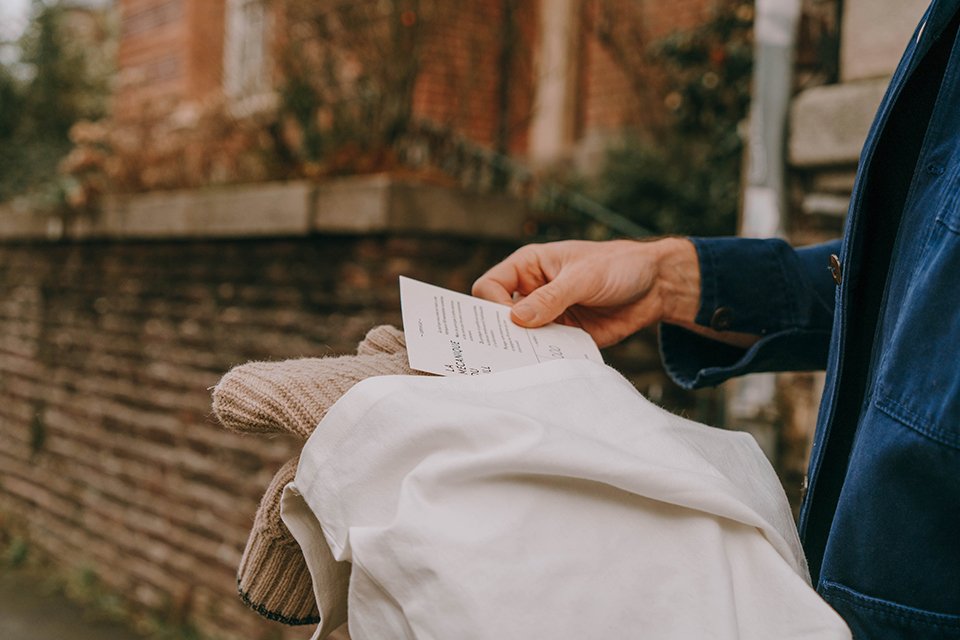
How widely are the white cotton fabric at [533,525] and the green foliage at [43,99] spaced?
825 cm

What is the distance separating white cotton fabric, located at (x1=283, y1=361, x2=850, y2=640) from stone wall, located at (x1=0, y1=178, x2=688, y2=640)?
2273mm

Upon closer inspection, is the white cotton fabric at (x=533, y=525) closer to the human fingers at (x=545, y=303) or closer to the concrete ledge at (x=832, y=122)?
the human fingers at (x=545, y=303)

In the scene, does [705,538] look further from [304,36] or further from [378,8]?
[304,36]

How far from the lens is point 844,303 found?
117 cm

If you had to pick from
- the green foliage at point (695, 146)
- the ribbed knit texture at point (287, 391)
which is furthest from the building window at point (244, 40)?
the ribbed knit texture at point (287, 391)

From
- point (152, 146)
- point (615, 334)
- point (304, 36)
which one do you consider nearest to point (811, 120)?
point (615, 334)

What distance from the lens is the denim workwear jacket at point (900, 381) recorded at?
906 mm

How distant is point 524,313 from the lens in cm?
137

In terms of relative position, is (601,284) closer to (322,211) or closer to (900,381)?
(900,381)

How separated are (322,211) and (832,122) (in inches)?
78.1

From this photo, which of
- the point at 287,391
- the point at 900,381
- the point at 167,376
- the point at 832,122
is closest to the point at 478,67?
the point at 167,376

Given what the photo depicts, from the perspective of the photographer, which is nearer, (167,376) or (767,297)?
(767,297)

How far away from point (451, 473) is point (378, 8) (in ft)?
13.2

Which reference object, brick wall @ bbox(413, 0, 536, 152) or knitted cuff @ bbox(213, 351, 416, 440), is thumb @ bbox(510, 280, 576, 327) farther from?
brick wall @ bbox(413, 0, 536, 152)
